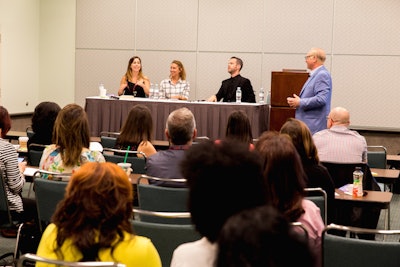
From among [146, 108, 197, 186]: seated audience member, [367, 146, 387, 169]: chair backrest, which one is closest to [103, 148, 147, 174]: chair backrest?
[146, 108, 197, 186]: seated audience member

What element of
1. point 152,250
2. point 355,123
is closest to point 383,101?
point 355,123

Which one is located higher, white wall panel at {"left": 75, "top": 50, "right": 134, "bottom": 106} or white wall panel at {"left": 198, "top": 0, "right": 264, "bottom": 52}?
white wall panel at {"left": 198, "top": 0, "right": 264, "bottom": 52}

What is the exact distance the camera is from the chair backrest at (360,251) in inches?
112

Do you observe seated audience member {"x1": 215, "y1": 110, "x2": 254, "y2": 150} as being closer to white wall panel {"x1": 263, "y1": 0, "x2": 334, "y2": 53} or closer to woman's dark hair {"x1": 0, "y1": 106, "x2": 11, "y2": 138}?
woman's dark hair {"x1": 0, "y1": 106, "x2": 11, "y2": 138}

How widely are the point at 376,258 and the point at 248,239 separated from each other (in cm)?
189

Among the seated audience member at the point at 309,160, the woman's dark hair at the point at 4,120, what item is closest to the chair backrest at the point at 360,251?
the seated audience member at the point at 309,160

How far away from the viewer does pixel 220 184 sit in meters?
1.88

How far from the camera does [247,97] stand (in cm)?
975

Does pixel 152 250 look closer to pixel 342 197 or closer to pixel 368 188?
pixel 342 197

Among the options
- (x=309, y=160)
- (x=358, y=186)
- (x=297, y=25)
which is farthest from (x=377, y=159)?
(x=297, y=25)

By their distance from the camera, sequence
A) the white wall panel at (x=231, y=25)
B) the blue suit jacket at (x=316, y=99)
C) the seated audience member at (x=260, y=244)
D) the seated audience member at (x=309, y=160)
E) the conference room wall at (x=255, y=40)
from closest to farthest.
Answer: the seated audience member at (x=260, y=244)
the seated audience member at (x=309, y=160)
the blue suit jacket at (x=316, y=99)
the conference room wall at (x=255, y=40)
the white wall panel at (x=231, y=25)

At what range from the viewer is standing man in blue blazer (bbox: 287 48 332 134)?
7.61 metres

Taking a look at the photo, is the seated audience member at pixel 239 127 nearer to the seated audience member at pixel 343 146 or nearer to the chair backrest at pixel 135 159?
the seated audience member at pixel 343 146

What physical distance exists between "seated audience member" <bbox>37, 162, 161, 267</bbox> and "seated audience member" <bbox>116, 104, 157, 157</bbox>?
Answer: 10.6 feet
